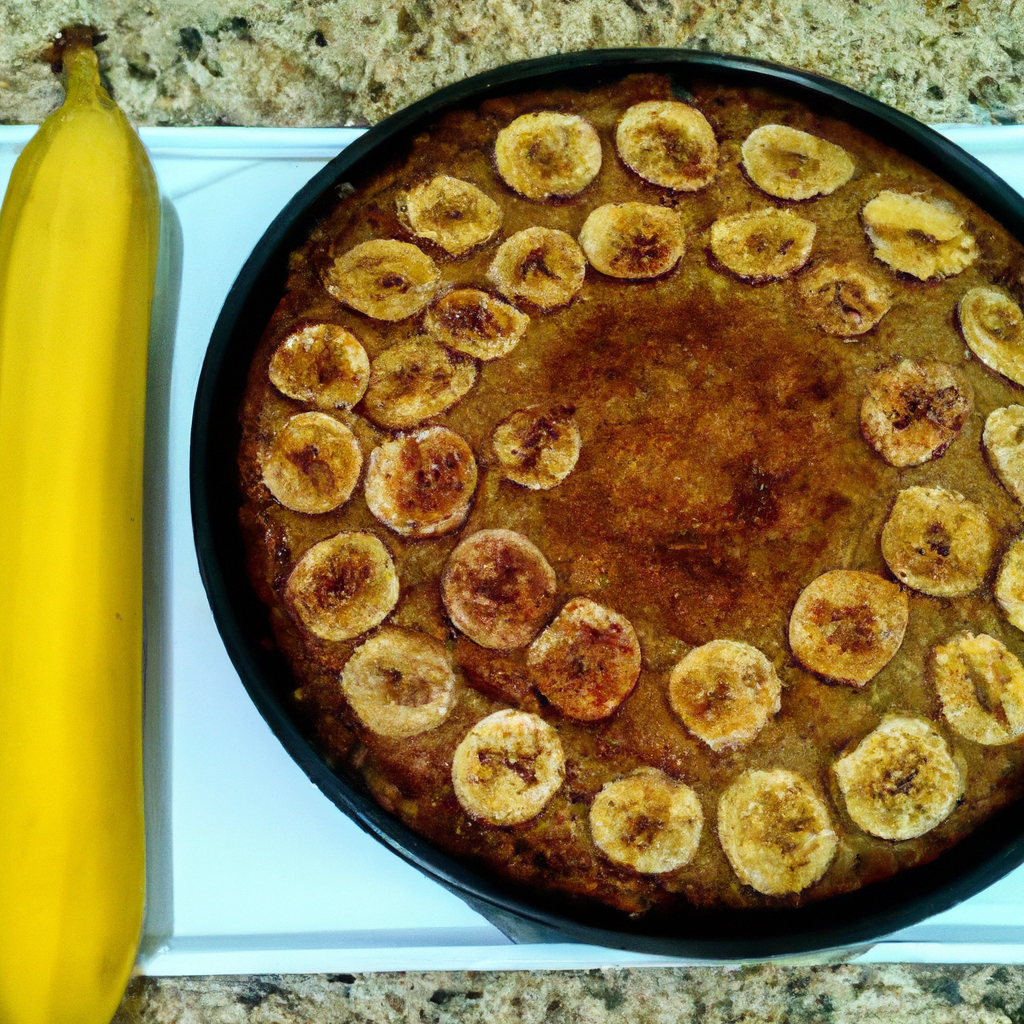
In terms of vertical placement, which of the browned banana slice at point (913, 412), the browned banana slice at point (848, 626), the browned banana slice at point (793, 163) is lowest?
the browned banana slice at point (848, 626)

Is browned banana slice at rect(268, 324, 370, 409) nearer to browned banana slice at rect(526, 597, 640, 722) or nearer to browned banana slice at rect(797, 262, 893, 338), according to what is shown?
browned banana slice at rect(526, 597, 640, 722)

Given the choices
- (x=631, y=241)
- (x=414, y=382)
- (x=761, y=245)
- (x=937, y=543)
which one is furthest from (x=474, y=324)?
(x=937, y=543)

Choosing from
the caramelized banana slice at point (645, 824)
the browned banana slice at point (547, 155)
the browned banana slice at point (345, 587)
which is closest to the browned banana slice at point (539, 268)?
the browned banana slice at point (547, 155)

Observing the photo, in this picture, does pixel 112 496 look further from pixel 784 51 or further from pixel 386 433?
pixel 784 51

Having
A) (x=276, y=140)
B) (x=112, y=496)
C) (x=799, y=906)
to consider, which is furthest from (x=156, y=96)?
(x=799, y=906)

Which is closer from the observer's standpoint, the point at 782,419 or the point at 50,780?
the point at 50,780

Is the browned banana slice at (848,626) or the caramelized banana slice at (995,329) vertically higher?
the caramelized banana slice at (995,329)

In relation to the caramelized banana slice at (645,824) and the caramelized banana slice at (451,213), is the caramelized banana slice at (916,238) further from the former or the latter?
the caramelized banana slice at (645,824)
